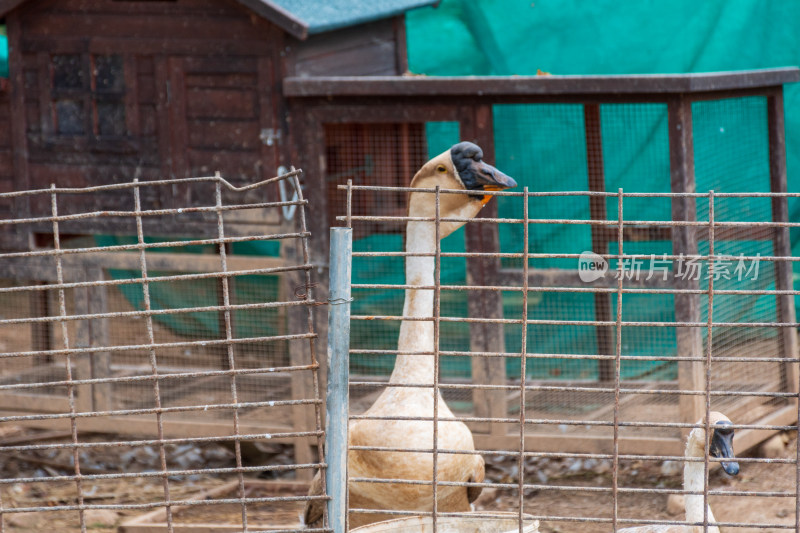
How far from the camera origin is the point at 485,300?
235 inches

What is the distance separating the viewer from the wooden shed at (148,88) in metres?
6.07

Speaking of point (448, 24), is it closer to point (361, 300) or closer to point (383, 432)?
point (361, 300)

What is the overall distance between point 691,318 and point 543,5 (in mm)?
2832

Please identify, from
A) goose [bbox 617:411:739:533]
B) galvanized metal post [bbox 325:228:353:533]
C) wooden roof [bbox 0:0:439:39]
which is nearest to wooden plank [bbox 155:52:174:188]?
wooden roof [bbox 0:0:439:39]

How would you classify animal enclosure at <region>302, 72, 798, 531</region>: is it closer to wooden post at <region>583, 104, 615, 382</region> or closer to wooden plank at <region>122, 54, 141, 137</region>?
wooden post at <region>583, 104, 615, 382</region>

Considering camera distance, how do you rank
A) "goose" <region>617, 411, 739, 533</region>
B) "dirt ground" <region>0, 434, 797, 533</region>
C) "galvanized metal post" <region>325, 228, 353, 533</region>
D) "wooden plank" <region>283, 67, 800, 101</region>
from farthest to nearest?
"dirt ground" <region>0, 434, 797, 533</region>, "wooden plank" <region>283, 67, 800, 101</region>, "goose" <region>617, 411, 739, 533</region>, "galvanized metal post" <region>325, 228, 353, 533</region>

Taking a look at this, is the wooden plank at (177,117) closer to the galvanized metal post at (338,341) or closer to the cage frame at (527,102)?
the cage frame at (527,102)

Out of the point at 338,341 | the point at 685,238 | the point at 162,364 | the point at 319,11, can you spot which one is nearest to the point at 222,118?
the point at 319,11

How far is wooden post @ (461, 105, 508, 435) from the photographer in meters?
5.86

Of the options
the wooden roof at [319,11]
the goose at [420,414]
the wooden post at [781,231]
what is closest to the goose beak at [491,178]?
the goose at [420,414]

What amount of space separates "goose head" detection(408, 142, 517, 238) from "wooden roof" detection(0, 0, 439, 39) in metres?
1.67

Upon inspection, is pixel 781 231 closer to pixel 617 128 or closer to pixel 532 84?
pixel 617 128

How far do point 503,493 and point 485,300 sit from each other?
120cm

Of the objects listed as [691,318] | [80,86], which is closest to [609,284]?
[691,318]
